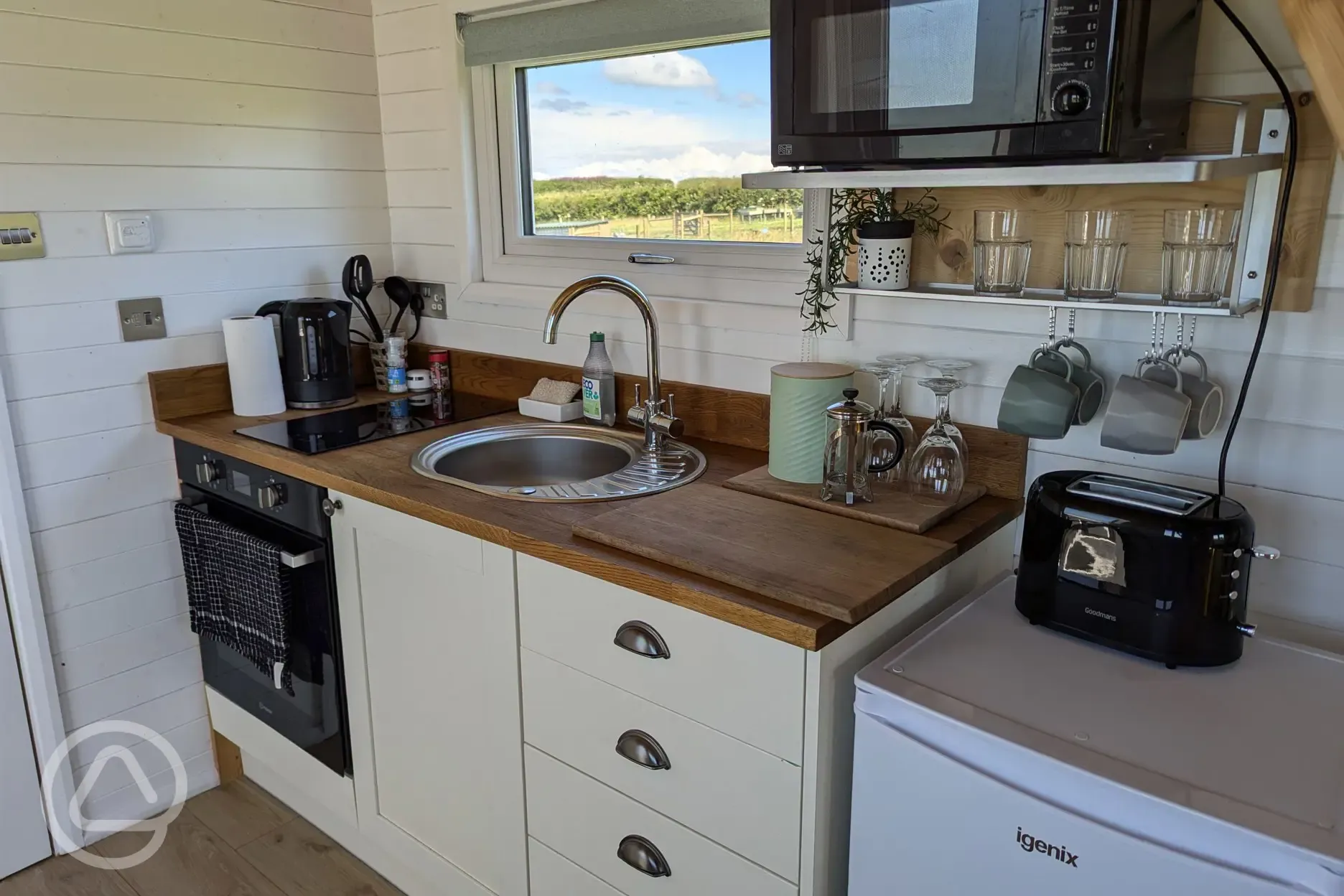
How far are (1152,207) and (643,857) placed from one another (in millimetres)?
1224

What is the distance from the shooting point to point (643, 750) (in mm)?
1441

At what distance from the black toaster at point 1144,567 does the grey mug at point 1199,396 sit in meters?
0.09

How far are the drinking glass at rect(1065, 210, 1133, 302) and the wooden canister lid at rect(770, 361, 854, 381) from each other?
400 mm

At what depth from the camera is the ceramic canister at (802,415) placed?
1.66m

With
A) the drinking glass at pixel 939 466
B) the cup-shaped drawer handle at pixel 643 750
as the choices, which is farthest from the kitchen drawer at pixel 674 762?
the drinking glass at pixel 939 466

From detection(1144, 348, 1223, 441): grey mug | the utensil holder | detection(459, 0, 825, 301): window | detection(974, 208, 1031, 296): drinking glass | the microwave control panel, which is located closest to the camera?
the microwave control panel

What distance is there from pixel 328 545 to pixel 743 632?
3.32 ft

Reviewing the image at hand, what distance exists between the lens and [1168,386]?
135cm

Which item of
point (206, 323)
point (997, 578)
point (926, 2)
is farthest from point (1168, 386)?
point (206, 323)

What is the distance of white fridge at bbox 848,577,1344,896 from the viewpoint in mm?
978

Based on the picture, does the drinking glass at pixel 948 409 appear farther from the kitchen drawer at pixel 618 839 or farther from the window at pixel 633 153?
the kitchen drawer at pixel 618 839

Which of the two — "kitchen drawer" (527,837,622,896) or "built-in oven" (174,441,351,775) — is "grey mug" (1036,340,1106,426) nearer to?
"kitchen drawer" (527,837,622,896)

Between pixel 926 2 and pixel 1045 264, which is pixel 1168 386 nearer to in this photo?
pixel 1045 264

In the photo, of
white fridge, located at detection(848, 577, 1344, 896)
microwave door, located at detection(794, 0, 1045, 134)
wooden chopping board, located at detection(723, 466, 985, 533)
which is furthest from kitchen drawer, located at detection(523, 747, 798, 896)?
microwave door, located at detection(794, 0, 1045, 134)
